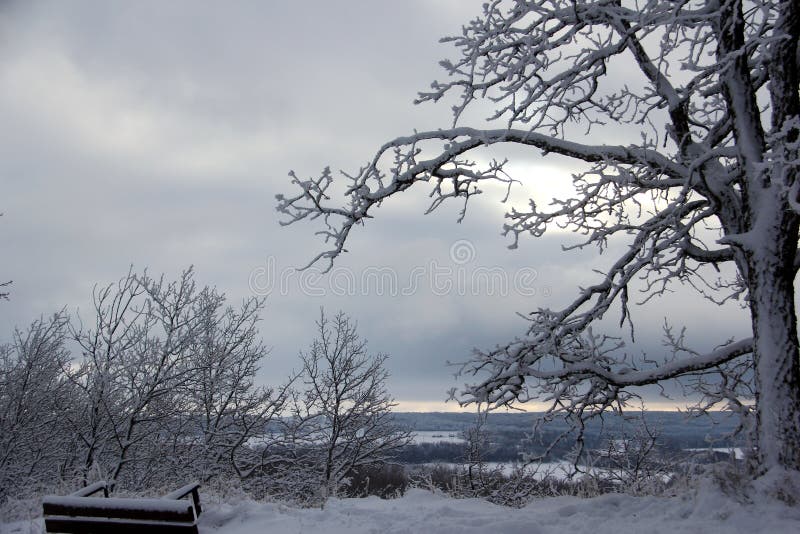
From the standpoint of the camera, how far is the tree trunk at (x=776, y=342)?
550cm

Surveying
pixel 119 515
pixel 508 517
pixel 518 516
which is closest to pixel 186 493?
pixel 119 515

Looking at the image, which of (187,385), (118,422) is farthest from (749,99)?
(118,422)

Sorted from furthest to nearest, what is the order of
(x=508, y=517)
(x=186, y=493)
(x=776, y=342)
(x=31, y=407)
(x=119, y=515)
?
(x=31, y=407), (x=186, y=493), (x=508, y=517), (x=776, y=342), (x=119, y=515)

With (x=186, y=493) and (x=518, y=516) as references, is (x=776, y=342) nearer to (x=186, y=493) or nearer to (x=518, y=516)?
(x=518, y=516)

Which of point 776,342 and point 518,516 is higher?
point 776,342

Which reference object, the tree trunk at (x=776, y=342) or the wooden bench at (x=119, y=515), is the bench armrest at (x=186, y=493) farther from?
the tree trunk at (x=776, y=342)

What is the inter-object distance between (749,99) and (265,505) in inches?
309

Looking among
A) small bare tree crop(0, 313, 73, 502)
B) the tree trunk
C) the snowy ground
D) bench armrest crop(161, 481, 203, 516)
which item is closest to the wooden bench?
bench armrest crop(161, 481, 203, 516)

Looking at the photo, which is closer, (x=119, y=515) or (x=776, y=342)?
(x=119, y=515)

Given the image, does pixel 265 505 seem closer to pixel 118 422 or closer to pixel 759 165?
pixel 759 165

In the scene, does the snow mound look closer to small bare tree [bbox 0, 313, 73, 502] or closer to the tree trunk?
the tree trunk

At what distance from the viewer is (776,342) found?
18.9 ft

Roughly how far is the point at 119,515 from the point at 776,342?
6.92 metres

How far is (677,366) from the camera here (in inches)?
266
